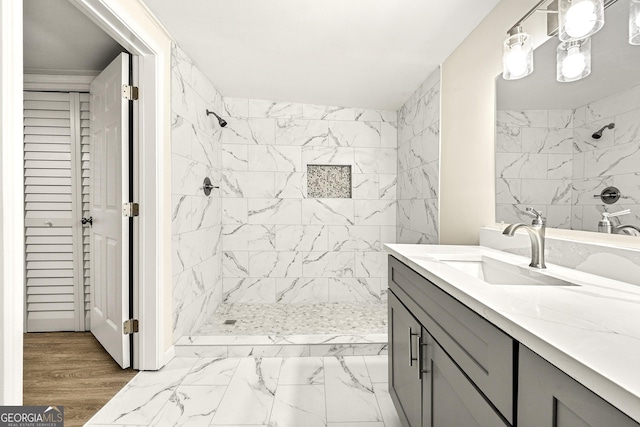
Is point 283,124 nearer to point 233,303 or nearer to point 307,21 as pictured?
point 307,21

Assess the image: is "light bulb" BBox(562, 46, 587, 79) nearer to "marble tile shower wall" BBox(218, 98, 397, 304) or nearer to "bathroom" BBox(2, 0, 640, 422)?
"bathroom" BBox(2, 0, 640, 422)

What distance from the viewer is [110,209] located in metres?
2.36

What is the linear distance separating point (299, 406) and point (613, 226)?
1709mm

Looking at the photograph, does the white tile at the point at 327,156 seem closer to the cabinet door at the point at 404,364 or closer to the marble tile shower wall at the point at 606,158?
the cabinet door at the point at 404,364

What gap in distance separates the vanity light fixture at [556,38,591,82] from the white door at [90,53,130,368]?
7.92 feet

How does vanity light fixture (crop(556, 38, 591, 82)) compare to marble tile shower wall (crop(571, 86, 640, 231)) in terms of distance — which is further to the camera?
vanity light fixture (crop(556, 38, 591, 82))

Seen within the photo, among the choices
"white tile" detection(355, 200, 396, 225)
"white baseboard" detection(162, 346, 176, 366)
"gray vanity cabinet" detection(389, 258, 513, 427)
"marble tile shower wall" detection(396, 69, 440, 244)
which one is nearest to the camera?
"gray vanity cabinet" detection(389, 258, 513, 427)

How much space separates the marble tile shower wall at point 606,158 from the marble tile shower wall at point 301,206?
8.20 feet

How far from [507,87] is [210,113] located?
243 cm

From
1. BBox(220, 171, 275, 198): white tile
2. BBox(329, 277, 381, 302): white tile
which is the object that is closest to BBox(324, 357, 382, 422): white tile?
BBox(329, 277, 381, 302): white tile

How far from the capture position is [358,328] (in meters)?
2.92

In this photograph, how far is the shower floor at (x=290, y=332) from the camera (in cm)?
253

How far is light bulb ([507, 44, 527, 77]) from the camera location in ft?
5.27

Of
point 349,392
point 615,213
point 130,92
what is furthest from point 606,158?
point 130,92
